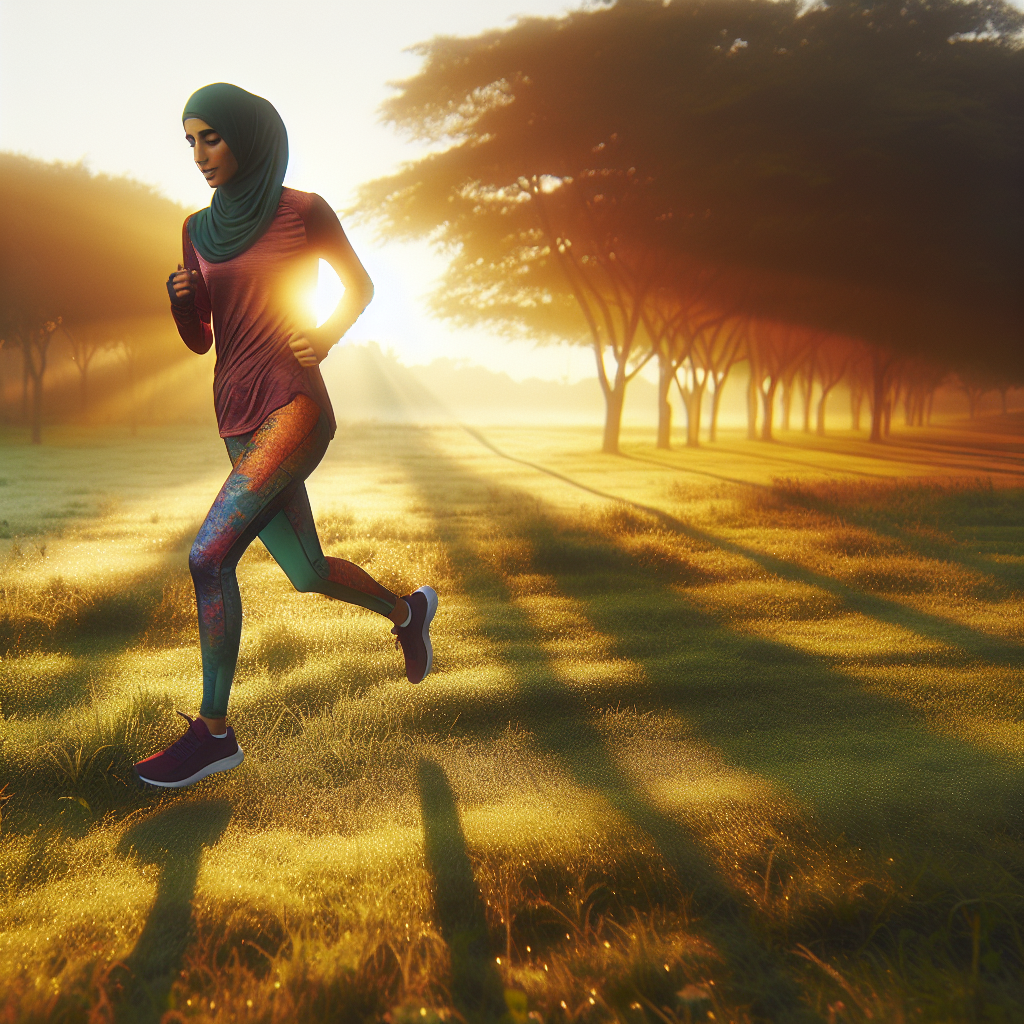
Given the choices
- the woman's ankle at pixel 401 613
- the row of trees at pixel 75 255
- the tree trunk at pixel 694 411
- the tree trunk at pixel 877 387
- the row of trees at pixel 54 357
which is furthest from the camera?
the tree trunk at pixel 877 387

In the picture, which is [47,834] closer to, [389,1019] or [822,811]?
[389,1019]

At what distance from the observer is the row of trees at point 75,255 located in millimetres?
19938

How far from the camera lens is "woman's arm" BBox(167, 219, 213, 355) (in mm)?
2449

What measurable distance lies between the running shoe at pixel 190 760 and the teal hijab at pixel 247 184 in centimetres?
159

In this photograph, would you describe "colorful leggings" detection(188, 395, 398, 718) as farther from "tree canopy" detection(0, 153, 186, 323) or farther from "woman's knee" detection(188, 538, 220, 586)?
"tree canopy" detection(0, 153, 186, 323)

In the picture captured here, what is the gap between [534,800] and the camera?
2.60 meters

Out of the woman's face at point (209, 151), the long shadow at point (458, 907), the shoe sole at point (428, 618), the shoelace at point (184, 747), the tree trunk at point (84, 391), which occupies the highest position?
the tree trunk at point (84, 391)

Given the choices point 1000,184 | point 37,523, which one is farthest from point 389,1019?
point 1000,184

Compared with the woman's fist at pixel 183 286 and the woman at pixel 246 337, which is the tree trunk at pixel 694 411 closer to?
the woman at pixel 246 337

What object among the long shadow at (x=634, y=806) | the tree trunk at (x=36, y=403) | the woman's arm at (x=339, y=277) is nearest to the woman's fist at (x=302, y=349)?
the woman's arm at (x=339, y=277)

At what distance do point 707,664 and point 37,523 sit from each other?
7446 millimetres

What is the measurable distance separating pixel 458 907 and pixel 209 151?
2.35 meters

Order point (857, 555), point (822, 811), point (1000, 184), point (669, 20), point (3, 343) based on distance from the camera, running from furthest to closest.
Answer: point (3, 343) < point (1000, 184) < point (669, 20) < point (857, 555) < point (822, 811)

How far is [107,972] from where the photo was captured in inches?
65.6
